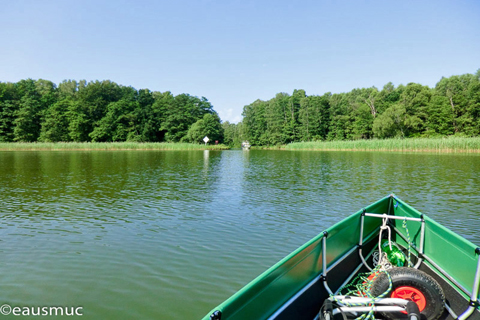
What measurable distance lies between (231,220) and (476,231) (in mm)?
6308

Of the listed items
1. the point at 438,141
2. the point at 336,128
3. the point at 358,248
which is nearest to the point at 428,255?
the point at 358,248

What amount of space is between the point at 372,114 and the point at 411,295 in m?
76.9

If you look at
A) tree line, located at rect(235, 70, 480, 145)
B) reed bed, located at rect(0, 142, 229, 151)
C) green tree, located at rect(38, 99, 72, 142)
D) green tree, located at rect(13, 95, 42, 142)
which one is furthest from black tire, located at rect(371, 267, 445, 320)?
green tree, located at rect(13, 95, 42, 142)

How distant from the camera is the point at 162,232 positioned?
302 inches

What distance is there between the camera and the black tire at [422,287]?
3.36 m

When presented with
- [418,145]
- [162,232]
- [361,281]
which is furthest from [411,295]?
[418,145]

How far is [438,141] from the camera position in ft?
127

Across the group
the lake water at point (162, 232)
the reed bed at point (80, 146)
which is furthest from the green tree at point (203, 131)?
the lake water at point (162, 232)

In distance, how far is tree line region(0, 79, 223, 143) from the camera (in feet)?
224

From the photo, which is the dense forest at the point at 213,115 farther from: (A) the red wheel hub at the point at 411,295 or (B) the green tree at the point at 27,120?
(A) the red wheel hub at the point at 411,295

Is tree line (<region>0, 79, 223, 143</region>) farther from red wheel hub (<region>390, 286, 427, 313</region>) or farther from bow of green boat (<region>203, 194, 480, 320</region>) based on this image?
red wheel hub (<region>390, 286, 427, 313</region>)

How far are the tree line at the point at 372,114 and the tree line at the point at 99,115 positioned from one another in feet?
55.4

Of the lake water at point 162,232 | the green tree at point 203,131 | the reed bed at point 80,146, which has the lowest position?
the lake water at point 162,232

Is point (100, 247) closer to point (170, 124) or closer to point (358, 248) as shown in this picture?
point (358, 248)
